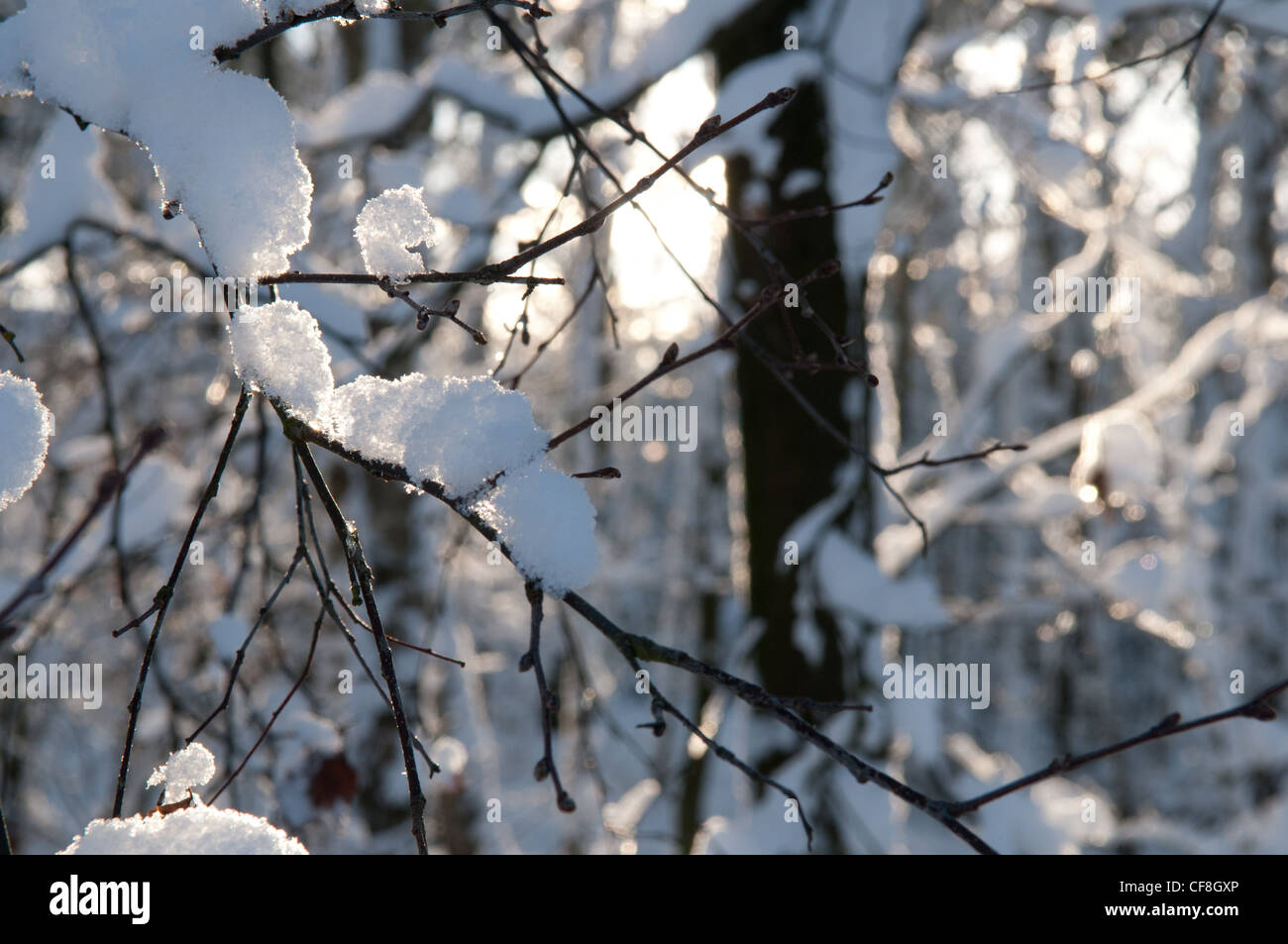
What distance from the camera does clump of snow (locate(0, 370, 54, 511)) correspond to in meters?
0.82

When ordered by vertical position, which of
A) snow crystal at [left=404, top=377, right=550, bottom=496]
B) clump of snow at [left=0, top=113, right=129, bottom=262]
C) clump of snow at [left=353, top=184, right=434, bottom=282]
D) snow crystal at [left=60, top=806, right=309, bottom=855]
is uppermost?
clump of snow at [left=0, top=113, right=129, bottom=262]

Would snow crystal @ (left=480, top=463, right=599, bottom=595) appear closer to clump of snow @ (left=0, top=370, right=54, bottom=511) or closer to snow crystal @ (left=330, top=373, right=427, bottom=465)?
snow crystal @ (left=330, top=373, right=427, bottom=465)

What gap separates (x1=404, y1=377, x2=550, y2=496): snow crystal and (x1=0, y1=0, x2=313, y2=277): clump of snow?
0.20 meters

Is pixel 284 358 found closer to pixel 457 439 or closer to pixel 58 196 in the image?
pixel 457 439

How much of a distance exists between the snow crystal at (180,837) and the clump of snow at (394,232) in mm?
512

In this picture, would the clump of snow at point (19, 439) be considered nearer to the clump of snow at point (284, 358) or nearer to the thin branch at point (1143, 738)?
the clump of snow at point (284, 358)

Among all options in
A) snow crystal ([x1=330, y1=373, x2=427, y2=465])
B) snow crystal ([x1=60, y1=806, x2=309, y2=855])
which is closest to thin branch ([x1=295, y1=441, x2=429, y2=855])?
snow crystal ([x1=330, y1=373, x2=427, y2=465])

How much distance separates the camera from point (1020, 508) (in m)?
3.20

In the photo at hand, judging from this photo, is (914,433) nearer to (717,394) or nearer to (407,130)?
(717,394)

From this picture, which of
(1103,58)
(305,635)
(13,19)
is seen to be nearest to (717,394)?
(305,635)

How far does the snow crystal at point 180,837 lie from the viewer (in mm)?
754

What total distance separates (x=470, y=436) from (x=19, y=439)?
1.47 ft

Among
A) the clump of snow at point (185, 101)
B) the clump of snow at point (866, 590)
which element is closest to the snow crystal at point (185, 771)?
the clump of snow at point (185, 101)

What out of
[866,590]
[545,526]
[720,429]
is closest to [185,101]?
[545,526]
